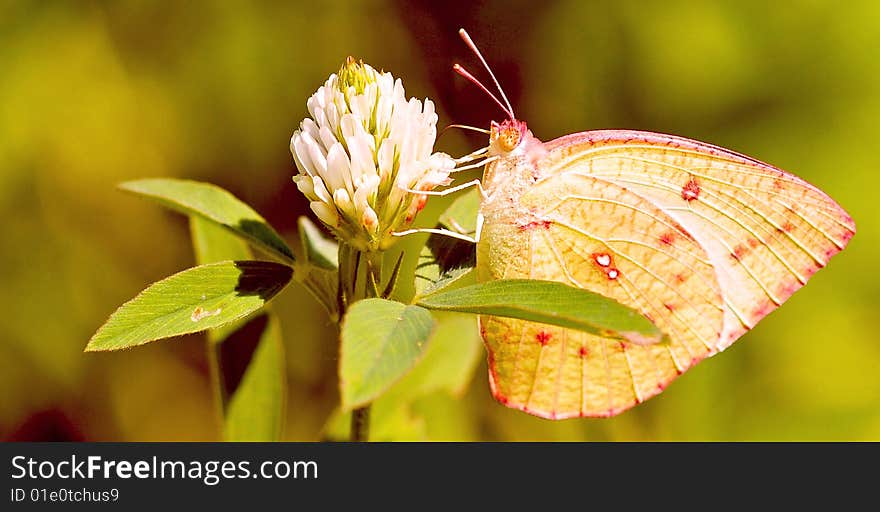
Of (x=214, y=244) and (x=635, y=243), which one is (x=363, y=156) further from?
(x=635, y=243)

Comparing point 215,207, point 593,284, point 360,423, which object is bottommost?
point 360,423

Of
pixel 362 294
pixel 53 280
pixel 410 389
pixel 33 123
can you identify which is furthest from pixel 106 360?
pixel 362 294

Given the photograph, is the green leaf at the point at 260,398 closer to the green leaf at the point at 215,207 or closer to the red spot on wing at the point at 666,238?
the green leaf at the point at 215,207

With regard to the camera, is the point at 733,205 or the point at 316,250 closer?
the point at 316,250

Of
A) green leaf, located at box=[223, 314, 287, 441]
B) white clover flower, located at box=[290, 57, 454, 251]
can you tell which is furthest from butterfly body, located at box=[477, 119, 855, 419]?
green leaf, located at box=[223, 314, 287, 441]

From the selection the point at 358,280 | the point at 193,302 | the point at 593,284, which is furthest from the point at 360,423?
the point at 593,284

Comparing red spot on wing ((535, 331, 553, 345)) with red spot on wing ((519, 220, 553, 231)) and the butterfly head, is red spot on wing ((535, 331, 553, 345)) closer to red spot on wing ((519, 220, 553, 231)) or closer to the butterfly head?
red spot on wing ((519, 220, 553, 231))
